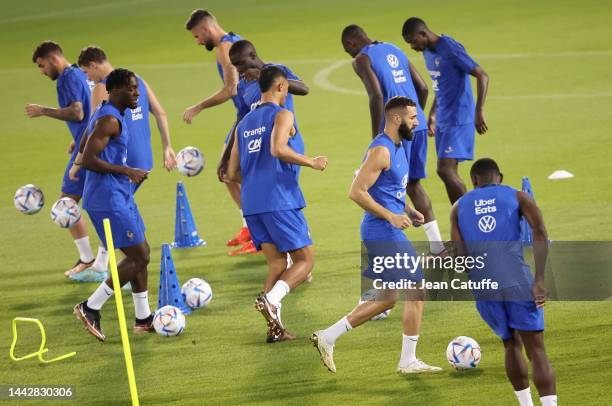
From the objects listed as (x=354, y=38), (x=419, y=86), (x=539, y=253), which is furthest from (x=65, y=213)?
(x=539, y=253)

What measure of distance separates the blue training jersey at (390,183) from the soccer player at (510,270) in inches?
48.7

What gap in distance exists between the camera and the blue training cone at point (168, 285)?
38.7ft

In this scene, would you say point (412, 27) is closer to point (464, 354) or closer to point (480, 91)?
point (480, 91)

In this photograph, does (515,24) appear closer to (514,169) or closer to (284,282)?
(514,169)

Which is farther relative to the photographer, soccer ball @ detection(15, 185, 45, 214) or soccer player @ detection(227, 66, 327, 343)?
soccer ball @ detection(15, 185, 45, 214)

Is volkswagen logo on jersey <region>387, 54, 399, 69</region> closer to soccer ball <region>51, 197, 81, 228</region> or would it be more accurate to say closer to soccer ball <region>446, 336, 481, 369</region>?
soccer ball <region>51, 197, 81, 228</region>

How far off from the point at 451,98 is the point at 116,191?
4451 mm

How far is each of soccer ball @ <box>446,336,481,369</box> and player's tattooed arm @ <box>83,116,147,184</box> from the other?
3346mm

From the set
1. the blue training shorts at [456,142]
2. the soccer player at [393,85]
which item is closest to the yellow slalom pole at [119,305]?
the soccer player at [393,85]

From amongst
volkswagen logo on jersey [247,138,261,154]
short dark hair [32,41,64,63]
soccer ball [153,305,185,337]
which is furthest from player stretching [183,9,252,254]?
volkswagen logo on jersey [247,138,261,154]

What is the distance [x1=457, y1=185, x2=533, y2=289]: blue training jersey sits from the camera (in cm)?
870

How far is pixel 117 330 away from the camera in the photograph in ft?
38.9

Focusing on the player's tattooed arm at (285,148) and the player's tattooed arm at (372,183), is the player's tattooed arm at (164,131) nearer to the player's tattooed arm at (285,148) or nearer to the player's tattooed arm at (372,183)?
the player's tattooed arm at (285,148)

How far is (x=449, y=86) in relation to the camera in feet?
45.7
